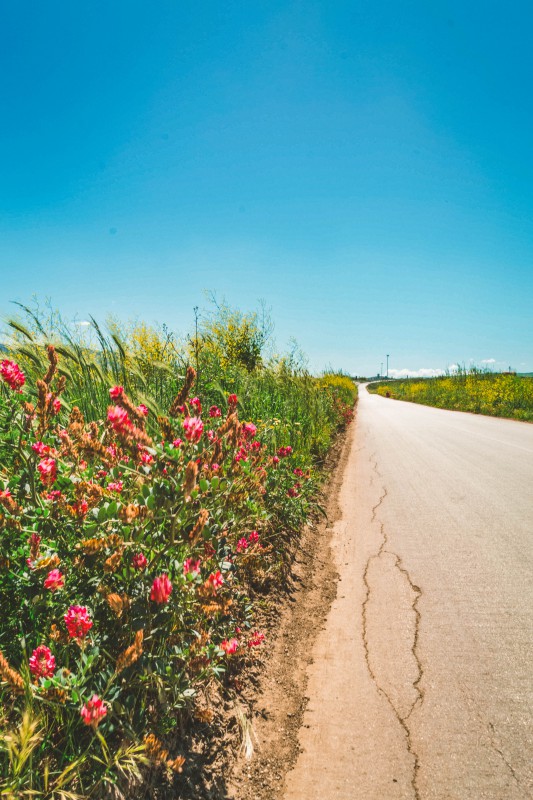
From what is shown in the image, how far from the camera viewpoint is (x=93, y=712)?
1204mm

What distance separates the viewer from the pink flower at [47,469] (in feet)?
5.57

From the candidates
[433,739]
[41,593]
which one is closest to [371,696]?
[433,739]

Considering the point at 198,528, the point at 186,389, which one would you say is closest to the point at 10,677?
the point at 198,528

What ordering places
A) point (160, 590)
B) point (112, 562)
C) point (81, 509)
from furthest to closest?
point (81, 509)
point (112, 562)
point (160, 590)

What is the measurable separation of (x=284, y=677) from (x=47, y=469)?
1750 millimetres

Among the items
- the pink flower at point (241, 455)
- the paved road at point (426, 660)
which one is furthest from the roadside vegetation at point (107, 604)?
the paved road at point (426, 660)

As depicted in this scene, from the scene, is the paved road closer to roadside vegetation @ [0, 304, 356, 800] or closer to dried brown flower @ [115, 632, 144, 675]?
roadside vegetation @ [0, 304, 356, 800]

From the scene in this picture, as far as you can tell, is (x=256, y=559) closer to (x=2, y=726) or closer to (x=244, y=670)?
(x=244, y=670)

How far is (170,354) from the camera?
446cm

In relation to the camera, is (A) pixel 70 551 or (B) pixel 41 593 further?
(A) pixel 70 551

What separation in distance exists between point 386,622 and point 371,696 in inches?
27.1

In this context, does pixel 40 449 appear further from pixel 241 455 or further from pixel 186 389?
pixel 241 455

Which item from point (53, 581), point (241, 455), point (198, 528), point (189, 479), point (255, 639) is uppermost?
point (189, 479)

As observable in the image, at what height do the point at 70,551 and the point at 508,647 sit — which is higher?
the point at 70,551
